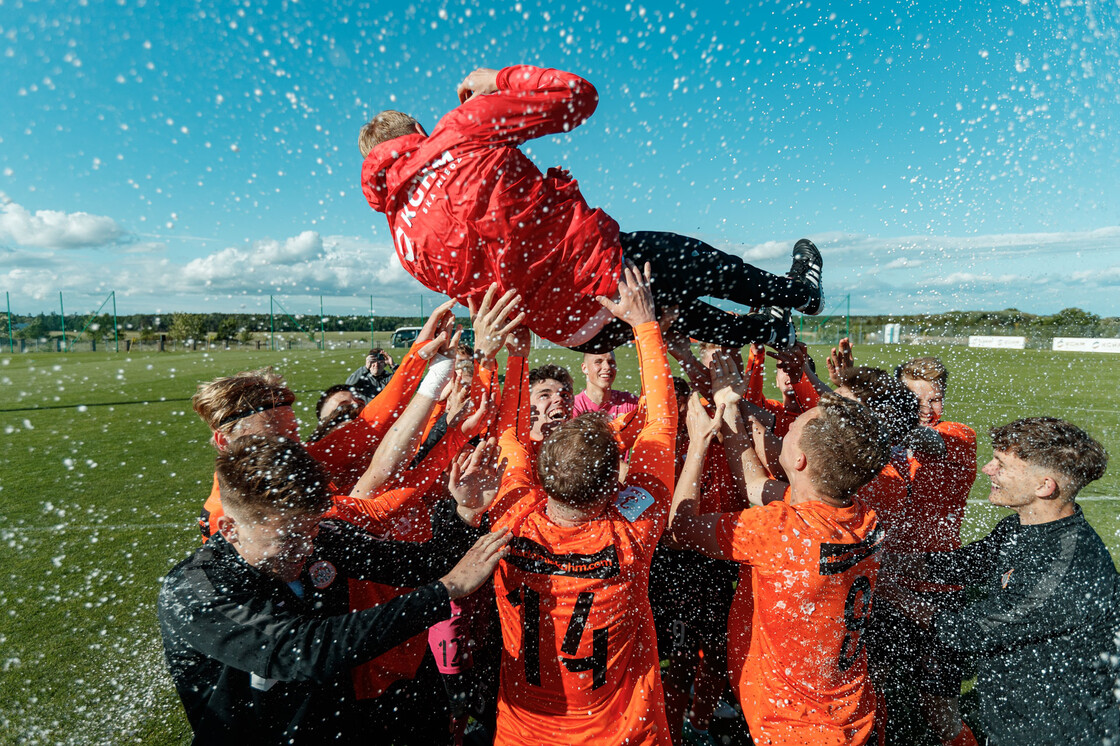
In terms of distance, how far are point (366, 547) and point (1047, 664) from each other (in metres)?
2.43

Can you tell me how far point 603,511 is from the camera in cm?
206

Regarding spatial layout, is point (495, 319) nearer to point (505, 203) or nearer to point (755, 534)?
point (505, 203)

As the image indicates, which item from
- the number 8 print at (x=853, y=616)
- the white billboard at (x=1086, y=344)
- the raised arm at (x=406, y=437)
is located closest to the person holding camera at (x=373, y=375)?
the raised arm at (x=406, y=437)

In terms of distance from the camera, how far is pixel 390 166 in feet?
7.33

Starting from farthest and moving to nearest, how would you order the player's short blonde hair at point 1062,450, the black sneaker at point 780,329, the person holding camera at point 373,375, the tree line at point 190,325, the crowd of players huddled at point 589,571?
the tree line at point 190,325
the person holding camera at point 373,375
the black sneaker at point 780,329
the player's short blonde hair at point 1062,450
the crowd of players huddled at point 589,571

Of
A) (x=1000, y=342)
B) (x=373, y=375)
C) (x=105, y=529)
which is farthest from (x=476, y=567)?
(x=1000, y=342)

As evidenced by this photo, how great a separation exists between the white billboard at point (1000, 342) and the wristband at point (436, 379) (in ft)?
130

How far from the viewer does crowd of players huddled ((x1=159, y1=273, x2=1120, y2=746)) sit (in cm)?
178

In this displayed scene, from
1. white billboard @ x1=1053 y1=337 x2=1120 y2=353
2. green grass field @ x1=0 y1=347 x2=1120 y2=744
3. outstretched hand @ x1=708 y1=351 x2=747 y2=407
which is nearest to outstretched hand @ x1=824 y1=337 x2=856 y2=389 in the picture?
outstretched hand @ x1=708 y1=351 x2=747 y2=407

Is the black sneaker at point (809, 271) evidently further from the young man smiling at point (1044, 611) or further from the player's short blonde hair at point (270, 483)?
the player's short blonde hair at point (270, 483)

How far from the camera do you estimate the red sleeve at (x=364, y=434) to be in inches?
112

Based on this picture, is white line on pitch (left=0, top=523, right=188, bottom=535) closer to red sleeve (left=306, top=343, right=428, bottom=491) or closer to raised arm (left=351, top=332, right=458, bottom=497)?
red sleeve (left=306, top=343, right=428, bottom=491)

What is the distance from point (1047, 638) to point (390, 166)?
2886 millimetres

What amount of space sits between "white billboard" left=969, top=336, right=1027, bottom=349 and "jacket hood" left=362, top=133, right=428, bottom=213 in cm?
3978
